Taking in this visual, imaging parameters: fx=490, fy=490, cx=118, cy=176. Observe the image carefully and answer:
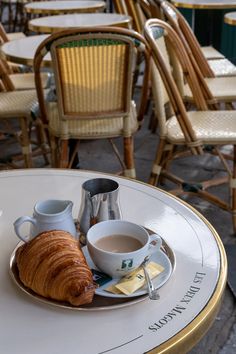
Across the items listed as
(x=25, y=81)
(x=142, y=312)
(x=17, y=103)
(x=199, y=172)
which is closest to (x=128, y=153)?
(x=17, y=103)

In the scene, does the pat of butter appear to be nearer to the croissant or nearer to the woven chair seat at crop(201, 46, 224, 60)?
the croissant

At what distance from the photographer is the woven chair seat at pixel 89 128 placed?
217 centimetres

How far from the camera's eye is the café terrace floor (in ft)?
5.57

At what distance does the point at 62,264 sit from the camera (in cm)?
75

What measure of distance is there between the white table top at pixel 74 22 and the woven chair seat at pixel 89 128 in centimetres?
84

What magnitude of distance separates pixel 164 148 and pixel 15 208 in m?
1.20

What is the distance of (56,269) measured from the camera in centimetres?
75

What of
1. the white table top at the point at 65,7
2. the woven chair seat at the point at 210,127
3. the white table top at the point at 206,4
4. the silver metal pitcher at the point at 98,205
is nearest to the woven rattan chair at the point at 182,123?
the woven chair seat at the point at 210,127

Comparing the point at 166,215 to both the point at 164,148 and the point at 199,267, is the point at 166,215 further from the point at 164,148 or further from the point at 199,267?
the point at 164,148

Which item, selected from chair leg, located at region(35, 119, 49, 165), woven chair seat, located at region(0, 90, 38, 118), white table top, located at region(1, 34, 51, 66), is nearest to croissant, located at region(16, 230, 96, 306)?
white table top, located at region(1, 34, 51, 66)

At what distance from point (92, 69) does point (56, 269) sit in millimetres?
1451

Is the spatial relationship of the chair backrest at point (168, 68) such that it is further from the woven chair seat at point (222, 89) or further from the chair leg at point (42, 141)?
the chair leg at point (42, 141)

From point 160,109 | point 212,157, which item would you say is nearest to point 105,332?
point 160,109

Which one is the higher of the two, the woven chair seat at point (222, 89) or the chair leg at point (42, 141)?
the woven chair seat at point (222, 89)
